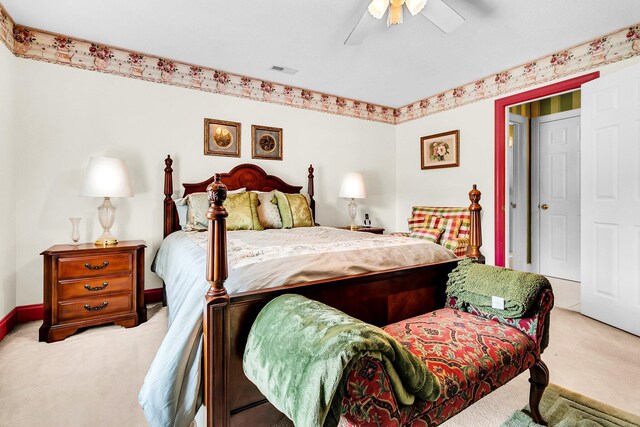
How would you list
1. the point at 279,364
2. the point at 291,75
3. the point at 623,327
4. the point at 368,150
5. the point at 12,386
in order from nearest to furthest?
the point at 279,364 < the point at 12,386 < the point at 623,327 < the point at 291,75 < the point at 368,150

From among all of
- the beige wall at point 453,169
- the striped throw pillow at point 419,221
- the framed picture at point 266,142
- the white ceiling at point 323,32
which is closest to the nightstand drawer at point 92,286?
the framed picture at point 266,142

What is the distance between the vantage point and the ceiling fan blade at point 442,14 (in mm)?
2031

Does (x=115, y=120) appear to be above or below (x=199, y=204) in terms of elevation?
above

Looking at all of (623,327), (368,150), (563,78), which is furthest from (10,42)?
(623,327)

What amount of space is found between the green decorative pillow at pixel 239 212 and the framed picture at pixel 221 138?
744mm

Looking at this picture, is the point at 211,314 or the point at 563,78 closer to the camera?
the point at 211,314

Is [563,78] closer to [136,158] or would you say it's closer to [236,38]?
[236,38]

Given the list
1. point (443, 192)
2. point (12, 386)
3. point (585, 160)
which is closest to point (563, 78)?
point (585, 160)

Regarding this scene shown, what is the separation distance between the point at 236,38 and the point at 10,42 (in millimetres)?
1774

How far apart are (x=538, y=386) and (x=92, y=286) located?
2972 millimetres

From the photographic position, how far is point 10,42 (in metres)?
2.55

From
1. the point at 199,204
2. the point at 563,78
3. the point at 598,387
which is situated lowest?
the point at 598,387

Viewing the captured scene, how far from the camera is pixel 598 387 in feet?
5.81

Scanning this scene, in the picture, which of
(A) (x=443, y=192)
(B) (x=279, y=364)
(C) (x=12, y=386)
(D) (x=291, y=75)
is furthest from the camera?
(A) (x=443, y=192)
